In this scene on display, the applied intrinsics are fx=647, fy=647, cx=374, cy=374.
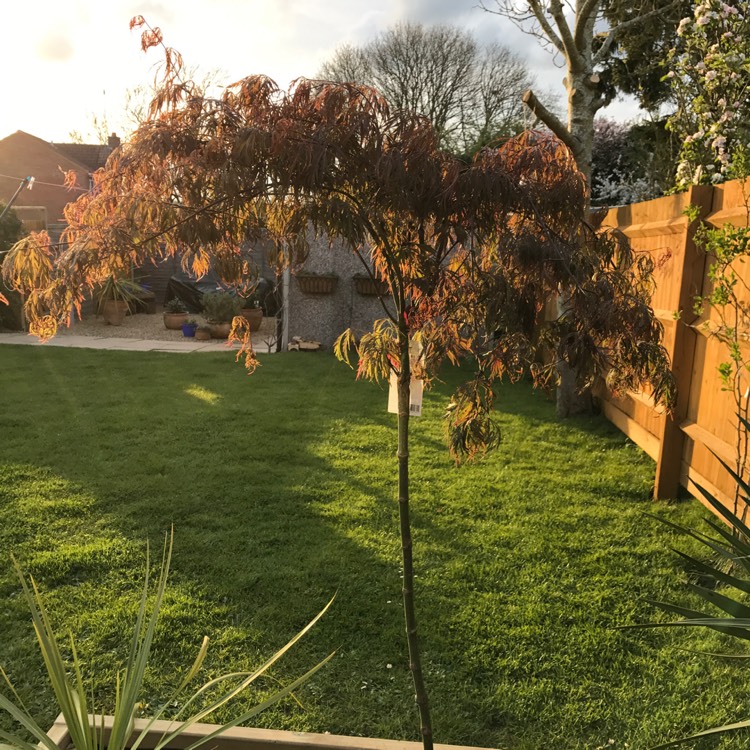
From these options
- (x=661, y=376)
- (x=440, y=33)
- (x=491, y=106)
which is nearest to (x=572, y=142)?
(x=661, y=376)

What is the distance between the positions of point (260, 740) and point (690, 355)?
11.6ft

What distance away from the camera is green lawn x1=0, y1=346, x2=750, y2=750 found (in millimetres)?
2422

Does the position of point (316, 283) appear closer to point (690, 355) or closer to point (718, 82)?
point (718, 82)

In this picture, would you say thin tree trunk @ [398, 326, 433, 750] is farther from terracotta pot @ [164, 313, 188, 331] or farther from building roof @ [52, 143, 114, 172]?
building roof @ [52, 143, 114, 172]

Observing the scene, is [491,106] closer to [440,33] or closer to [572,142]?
[440,33]

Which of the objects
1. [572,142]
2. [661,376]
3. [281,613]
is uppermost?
[572,142]

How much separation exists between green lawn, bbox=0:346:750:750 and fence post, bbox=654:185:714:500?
0.77 feet

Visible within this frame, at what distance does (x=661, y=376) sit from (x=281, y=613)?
1997mm

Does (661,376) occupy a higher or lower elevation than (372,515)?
higher

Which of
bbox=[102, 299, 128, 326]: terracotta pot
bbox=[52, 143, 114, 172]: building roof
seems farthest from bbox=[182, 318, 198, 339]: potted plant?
bbox=[52, 143, 114, 172]: building roof

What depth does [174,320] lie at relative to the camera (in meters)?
13.3

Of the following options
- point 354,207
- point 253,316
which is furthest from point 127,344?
point 354,207

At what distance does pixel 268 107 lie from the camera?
1574 millimetres

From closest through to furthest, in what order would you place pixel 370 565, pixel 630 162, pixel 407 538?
pixel 407 538
pixel 370 565
pixel 630 162
